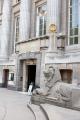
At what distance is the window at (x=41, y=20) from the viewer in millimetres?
24156

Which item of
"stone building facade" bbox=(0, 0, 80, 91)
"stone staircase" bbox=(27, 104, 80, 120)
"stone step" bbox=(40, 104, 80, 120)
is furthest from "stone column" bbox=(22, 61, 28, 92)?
"stone step" bbox=(40, 104, 80, 120)

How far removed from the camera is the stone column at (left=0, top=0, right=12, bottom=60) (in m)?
29.6

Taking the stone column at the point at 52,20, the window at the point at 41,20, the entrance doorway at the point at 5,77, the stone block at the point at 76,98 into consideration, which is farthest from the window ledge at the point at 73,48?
the entrance doorway at the point at 5,77

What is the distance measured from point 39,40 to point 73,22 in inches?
113

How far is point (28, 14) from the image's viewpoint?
84.3 feet

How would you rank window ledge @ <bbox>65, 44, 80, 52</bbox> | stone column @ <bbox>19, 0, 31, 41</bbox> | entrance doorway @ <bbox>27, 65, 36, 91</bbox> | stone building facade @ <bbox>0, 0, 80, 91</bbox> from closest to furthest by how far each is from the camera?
window ledge @ <bbox>65, 44, 80, 52</bbox> < stone building facade @ <bbox>0, 0, 80, 91</bbox> < entrance doorway @ <bbox>27, 65, 36, 91</bbox> < stone column @ <bbox>19, 0, 31, 41</bbox>

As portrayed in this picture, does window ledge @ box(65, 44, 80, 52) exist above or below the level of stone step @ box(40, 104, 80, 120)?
above

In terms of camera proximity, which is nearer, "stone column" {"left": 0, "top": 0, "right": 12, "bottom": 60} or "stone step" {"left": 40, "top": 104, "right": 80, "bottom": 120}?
"stone step" {"left": 40, "top": 104, "right": 80, "bottom": 120}

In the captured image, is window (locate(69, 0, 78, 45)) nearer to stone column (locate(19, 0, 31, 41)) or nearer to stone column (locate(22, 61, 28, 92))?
stone column (locate(19, 0, 31, 41))

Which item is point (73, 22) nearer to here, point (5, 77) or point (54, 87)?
point (54, 87)

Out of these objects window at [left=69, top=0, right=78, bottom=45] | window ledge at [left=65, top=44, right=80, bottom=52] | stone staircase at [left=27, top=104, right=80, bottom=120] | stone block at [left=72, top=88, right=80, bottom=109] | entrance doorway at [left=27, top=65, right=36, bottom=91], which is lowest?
stone staircase at [left=27, top=104, right=80, bottom=120]

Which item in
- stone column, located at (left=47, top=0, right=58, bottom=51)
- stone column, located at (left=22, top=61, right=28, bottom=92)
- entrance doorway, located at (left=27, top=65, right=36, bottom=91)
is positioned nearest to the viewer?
stone column, located at (left=47, top=0, right=58, bottom=51)

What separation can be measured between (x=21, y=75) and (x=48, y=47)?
17.2ft

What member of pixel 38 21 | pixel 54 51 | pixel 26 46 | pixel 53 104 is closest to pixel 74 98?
pixel 53 104
